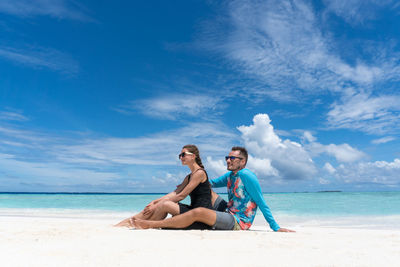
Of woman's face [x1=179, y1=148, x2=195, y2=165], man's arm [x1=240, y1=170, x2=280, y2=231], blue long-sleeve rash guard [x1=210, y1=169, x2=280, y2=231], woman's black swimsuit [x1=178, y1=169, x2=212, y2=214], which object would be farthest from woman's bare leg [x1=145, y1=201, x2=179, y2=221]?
man's arm [x1=240, y1=170, x2=280, y2=231]

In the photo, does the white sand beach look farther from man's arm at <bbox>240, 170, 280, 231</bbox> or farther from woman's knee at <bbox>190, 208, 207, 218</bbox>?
man's arm at <bbox>240, 170, 280, 231</bbox>

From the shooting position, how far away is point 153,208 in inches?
201

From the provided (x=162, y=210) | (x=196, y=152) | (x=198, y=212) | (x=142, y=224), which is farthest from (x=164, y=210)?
(x=196, y=152)

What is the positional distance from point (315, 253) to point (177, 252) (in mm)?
1574

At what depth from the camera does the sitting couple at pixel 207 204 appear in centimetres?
484

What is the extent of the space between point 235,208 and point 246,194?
0.33m

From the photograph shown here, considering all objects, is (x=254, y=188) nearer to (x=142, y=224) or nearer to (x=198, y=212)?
(x=198, y=212)

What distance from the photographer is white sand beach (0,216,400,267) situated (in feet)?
9.90

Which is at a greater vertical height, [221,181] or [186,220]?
[221,181]

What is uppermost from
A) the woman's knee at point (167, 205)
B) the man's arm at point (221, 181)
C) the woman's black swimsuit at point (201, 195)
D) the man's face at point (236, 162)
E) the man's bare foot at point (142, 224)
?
the man's face at point (236, 162)

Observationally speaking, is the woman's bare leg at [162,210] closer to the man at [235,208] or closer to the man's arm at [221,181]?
the man at [235,208]

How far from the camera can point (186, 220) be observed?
483 centimetres

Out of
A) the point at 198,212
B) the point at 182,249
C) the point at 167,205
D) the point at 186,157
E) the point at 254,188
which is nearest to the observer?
the point at 182,249

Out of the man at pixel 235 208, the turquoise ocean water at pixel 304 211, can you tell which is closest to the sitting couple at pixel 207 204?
the man at pixel 235 208
